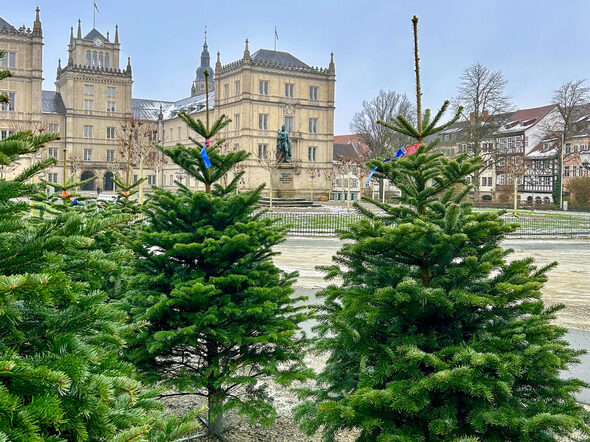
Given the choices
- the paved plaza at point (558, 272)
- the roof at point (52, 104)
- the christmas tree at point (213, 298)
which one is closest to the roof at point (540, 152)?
the paved plaza at point (558, 272)

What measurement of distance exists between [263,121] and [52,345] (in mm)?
71236

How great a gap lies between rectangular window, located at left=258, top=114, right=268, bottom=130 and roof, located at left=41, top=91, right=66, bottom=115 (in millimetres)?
33002

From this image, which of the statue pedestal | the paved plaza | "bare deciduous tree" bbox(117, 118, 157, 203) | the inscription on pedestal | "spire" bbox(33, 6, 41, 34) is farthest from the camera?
"spire" bbox(33, 6, 41, 34)

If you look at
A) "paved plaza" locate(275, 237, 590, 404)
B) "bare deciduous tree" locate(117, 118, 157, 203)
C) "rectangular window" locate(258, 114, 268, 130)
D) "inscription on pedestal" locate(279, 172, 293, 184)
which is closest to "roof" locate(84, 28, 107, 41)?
"bare deciduous tree" locate(117, 118, 157, 203)

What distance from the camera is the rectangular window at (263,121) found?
72.3 metres

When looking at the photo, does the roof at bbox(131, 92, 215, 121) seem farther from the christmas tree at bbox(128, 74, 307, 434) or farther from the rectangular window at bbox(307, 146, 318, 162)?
the christmas tree at bbox(128, 74, 307, 434)

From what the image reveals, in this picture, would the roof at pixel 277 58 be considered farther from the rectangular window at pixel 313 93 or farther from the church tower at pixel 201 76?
the church tower at pixel 201 76

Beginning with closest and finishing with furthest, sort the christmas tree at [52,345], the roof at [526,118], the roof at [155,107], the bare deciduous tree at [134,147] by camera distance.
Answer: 1. the christmas tree at [52,345]
2. the bare deciduous tree at [134,147]
3. the roof at [526,118]
4. the roof at [155,107]

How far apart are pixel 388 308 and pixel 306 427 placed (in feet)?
4.26

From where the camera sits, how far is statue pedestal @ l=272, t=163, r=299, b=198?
50781mm

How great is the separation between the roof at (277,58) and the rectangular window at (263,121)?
6975mm

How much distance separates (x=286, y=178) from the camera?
2030 inches

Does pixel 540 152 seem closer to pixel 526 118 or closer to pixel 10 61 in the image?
pixel 526 118

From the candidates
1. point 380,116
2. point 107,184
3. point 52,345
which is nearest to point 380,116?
point 380,116
